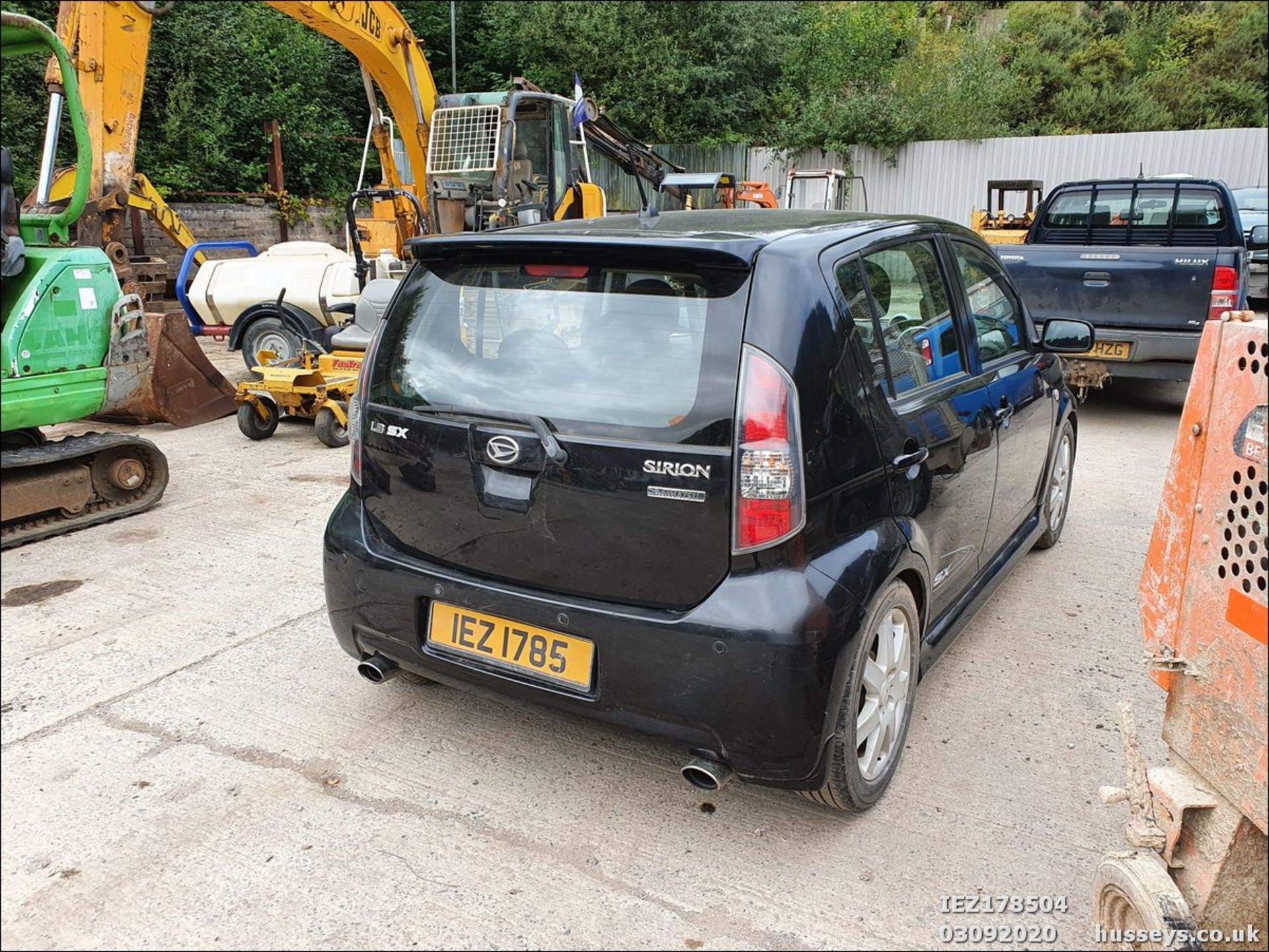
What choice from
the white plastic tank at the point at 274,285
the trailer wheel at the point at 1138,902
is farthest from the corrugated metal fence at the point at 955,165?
the trailer wheel at the point at 1138,902

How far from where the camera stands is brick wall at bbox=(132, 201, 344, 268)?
13.2 metres

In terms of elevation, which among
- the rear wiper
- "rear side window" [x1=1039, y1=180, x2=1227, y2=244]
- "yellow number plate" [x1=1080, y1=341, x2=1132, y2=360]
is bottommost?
the rear wiper

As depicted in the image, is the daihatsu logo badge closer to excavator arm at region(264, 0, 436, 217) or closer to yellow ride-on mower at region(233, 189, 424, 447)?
yellow ride-on mower at region(233, 189, 424, 447)

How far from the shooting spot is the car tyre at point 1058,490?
4652 millimetres

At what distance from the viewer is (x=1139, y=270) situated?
728 cm

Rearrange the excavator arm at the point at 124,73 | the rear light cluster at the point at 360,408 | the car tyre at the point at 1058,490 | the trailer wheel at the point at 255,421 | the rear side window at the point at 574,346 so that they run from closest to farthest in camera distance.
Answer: the rear side window at the point at 574,346 → the rear light cluster at the point at 360,408 → the car tyre at the point at 1058,490 → the excavator arm at the point at 124,73 → the trailer wheel at the point at 255,421

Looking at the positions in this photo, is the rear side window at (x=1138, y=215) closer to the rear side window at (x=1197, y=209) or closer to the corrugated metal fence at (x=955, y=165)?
the rear side window at (x=1197, y=209)

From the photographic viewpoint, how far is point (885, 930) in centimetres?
233

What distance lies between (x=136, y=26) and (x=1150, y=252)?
26.9 feet

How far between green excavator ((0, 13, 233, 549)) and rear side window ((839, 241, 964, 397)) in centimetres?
344

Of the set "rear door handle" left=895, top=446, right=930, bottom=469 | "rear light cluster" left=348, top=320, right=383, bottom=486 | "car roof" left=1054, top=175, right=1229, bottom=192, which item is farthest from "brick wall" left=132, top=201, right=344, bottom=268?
"rear door handle" left=895, top=446, right=930, bottom=469

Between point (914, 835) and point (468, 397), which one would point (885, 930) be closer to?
point (914, 835)

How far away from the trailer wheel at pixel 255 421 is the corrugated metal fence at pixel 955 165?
10.00 m

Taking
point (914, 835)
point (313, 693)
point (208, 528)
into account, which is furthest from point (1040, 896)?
point (208, 528)
